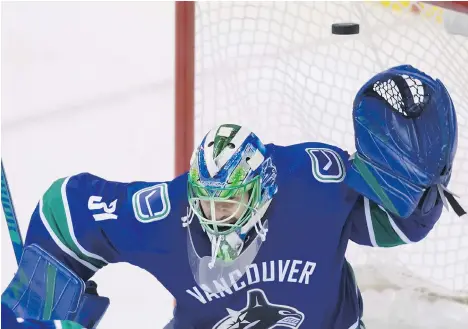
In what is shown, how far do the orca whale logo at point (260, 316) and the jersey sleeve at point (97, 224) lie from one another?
22 cm

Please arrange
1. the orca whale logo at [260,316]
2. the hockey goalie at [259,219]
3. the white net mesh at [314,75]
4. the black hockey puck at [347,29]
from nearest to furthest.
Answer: the hockey goalie at [259,219]
the orca whale logo at [260,316]
the black hockey puck at [347,29]
the white net mesh at [314,75]

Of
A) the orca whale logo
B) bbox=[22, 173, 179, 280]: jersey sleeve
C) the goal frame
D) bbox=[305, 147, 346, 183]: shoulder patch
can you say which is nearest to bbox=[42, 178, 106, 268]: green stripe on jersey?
bbox=[22, 173, 179, 280]: jersey sleeve

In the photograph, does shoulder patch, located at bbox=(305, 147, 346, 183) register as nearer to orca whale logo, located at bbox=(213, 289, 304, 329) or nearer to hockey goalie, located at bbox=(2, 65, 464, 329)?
hockey goalie, located at bbox=(2, 65, 464, 329)

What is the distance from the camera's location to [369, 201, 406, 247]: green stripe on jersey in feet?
5.70

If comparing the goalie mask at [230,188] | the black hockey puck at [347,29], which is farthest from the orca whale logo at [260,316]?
the black hockey puck at [347,29]

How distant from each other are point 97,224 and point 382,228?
527 millimetres

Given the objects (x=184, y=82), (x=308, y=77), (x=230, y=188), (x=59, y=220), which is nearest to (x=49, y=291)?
(x=59, y=220)

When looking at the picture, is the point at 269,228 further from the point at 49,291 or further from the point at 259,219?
the point at 49,291

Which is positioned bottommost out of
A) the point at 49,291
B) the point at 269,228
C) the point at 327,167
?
the point at 49,291

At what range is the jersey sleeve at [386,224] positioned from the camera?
1.71 meters

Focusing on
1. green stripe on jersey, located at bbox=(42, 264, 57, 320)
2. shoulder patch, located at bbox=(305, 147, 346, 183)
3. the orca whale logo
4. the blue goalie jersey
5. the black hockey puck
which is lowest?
the orca whale logo

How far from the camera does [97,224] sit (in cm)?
176

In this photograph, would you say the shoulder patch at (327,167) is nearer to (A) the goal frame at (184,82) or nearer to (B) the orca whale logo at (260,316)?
(B) the orca whale logo at (260,316)

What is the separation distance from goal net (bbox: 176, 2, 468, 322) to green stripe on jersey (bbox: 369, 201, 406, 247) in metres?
0.64
